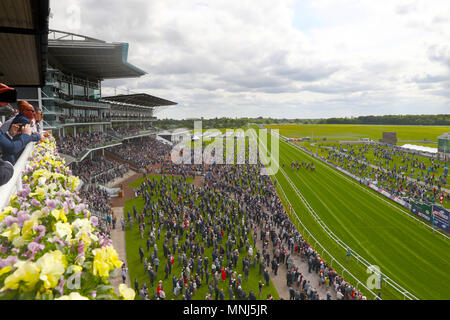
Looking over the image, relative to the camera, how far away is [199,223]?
Answer: 17.3 meters

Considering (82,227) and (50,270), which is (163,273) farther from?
(50,270)

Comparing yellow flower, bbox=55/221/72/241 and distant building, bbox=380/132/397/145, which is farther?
distant building, bbox=380/132/397/145

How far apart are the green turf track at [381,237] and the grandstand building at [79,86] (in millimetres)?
24075

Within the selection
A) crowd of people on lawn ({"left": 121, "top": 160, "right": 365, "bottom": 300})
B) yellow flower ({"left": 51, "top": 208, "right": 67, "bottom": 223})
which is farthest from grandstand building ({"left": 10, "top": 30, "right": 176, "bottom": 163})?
yellow flower ({"left": 51, "top": 208, "right": 67, "bottom": 223})

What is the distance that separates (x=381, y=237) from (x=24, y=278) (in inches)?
872

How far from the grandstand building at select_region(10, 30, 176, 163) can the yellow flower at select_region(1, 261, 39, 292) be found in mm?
26029

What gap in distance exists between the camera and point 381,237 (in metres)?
19.5

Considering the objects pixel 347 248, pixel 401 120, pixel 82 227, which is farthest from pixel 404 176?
pixel 401 120

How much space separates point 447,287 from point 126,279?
1590cm

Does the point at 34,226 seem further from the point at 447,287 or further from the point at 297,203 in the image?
the point at 297,203

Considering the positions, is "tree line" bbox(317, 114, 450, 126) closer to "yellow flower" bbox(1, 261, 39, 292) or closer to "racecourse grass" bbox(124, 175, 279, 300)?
"racecourse grass" bbox(124, 175, 279, 300)

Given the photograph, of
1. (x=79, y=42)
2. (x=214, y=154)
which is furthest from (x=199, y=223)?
(x=214, y=154)

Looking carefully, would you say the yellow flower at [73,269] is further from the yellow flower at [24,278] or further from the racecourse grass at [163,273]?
the racecourse grass at [163,273]

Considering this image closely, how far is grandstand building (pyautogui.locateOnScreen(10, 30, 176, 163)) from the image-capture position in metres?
28.9
